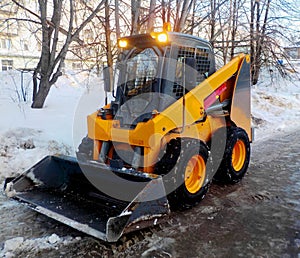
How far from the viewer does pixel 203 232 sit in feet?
11.6

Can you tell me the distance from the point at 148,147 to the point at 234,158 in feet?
6.38

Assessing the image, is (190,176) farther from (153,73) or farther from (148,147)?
(153,73)

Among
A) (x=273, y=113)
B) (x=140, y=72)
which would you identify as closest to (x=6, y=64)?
(x=273, y=113)

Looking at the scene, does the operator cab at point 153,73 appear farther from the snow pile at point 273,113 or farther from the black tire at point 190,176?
the snow pile at point 273,113

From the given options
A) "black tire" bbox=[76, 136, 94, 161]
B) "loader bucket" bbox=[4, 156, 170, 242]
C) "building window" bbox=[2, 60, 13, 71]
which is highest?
"building window" bbox=[2, 60, 13, 71]

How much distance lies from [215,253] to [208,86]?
227cm

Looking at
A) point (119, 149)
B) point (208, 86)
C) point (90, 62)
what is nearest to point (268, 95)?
point (90, 62)

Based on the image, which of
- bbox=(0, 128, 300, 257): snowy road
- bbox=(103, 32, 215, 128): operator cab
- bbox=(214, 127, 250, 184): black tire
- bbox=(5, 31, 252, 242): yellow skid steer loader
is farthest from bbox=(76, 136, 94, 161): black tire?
bbox=(214, 127, 250, 184): black tire

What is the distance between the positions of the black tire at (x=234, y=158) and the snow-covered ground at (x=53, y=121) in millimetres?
2482

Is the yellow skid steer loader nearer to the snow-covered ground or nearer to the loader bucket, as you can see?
the loader bucket

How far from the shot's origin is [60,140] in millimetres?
6168

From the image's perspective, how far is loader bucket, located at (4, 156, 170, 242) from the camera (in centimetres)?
314

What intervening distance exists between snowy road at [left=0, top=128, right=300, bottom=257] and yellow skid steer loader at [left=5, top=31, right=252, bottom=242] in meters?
0.21

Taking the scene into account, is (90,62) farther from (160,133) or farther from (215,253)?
(215,253)
